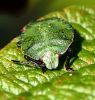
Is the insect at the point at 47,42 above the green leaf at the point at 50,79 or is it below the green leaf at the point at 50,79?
above

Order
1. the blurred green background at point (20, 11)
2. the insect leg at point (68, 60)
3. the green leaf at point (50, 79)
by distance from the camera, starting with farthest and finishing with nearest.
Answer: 1. the blurred green background at point (20, 11)
2. the insect leg at point (68, 60)
3. the green leaf at point (50, 79)

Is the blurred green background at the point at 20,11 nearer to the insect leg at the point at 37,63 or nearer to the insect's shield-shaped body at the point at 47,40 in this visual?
the insect's shield-shaped body at the point at 47,40

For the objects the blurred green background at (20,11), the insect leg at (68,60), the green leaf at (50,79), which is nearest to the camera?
the green leaf at (50,79)

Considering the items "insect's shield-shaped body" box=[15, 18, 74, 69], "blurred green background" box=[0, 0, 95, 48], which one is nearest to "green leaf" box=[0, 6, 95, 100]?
"insect's shield-shaped body" box=[15, 18, 74, 69]

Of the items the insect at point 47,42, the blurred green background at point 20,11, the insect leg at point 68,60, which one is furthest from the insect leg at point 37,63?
the blurred green background at point 20,11

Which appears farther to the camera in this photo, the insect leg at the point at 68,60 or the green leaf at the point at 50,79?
the insect leg at the point at 68,60

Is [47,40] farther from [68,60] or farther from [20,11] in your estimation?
[20,11]

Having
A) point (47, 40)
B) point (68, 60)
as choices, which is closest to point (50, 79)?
point (68, 60)

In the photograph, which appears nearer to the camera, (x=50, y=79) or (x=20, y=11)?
(x=50, y=79)
